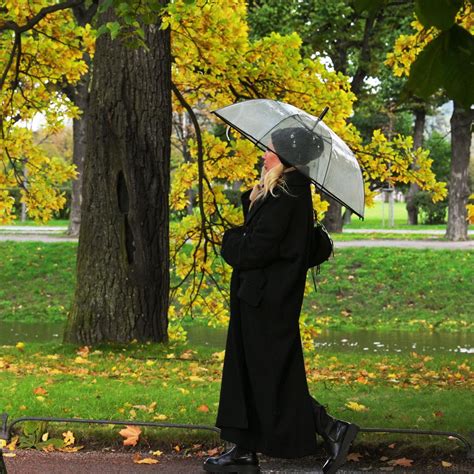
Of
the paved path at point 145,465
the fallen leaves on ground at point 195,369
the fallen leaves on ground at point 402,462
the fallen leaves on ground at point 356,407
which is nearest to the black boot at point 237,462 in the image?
the paved path at point 145,465

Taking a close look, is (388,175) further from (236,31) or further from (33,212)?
(33,212)

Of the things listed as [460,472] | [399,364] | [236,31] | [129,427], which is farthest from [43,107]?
[460,472]

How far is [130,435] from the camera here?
19.8 ft

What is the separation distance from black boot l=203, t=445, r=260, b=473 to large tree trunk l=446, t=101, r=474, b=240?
2298 cm

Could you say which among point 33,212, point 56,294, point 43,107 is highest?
point 43,107

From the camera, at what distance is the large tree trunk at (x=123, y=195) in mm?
10203

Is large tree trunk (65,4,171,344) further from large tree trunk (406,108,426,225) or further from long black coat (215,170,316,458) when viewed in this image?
large tree trunk (406,108,426,225)

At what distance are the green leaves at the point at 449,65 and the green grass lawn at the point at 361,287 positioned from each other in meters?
15.1

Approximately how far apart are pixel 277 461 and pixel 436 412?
4.71 feet

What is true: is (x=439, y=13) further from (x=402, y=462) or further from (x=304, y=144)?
(x=402, y=462)

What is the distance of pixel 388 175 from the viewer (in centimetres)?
1113

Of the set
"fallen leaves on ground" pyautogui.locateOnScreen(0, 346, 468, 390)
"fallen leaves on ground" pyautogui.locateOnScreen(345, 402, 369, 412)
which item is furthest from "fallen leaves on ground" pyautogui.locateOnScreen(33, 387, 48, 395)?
"fallen leaves on ground" pyautogui.locateOnScreen(345, 402, 369, 412)

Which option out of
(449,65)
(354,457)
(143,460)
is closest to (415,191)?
(354,457)

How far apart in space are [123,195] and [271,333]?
17.9 feet
